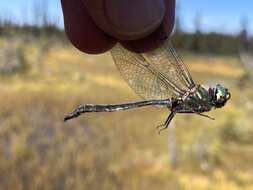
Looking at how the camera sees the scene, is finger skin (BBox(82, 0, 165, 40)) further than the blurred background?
No

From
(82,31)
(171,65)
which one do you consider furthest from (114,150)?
(82,31)

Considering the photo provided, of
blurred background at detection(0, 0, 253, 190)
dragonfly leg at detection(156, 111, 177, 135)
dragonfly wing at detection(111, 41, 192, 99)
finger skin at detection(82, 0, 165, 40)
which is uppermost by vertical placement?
finger skin at detection(82, 0, 165, 40)

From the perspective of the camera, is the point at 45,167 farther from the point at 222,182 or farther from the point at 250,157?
the point at 250,157

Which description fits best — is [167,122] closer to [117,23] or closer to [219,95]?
[219,95]

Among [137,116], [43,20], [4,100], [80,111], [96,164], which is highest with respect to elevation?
[80,111]

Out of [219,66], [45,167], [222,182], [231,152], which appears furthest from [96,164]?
[219,66]

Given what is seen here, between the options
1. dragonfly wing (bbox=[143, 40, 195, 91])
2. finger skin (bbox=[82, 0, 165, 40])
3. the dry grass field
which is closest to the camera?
finger skin (bbox=[82, 0, 165, 40])

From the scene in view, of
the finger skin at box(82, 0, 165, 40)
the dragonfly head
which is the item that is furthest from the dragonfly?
the finger skin at box(82, 0, 165, 40)

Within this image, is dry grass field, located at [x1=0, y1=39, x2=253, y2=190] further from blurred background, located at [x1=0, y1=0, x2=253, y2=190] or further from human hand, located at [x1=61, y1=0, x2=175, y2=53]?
human hand, located at [x1=61, y1=0, x2=175, y2=53]
